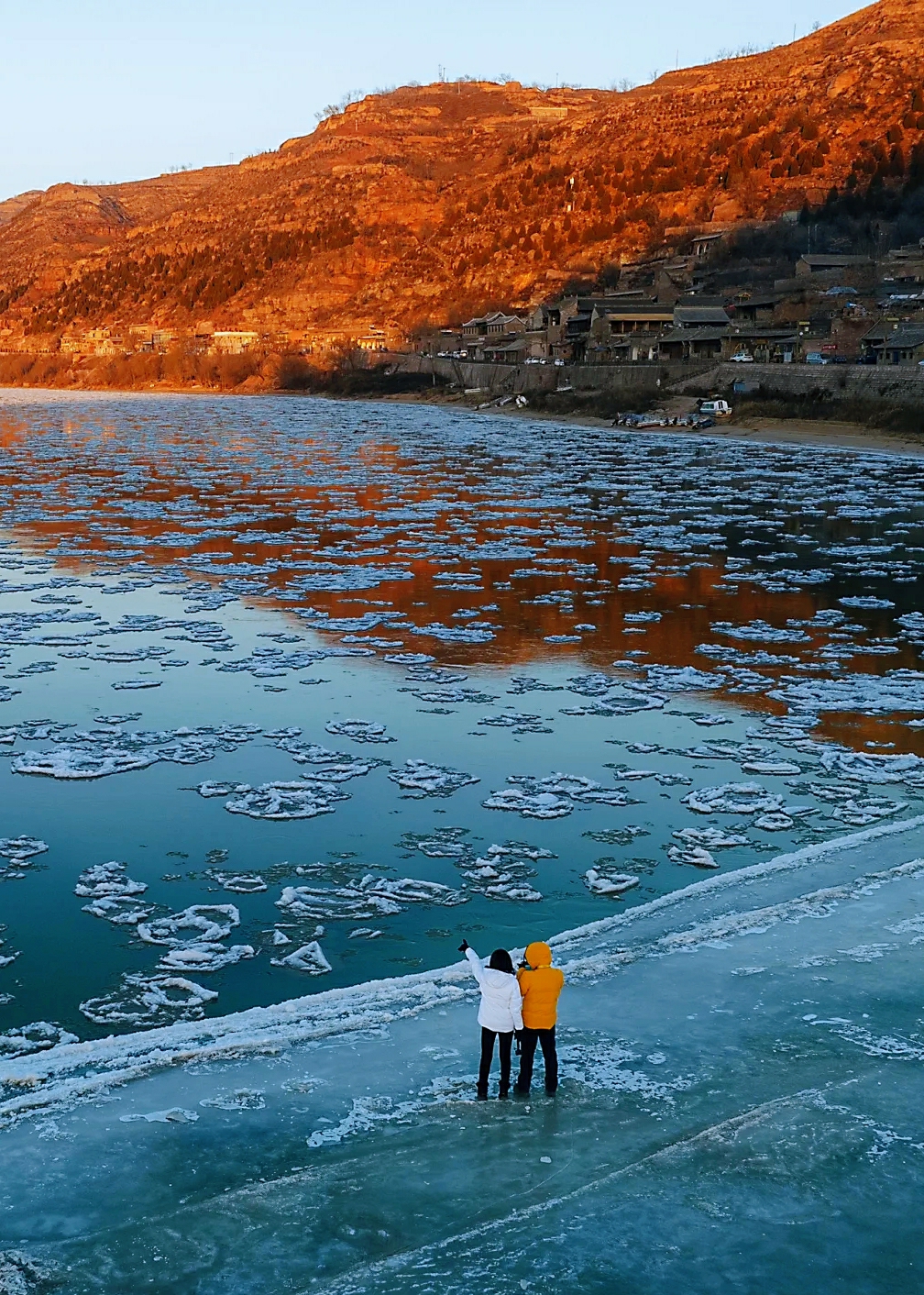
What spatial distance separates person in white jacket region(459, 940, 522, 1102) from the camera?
644 centimetres

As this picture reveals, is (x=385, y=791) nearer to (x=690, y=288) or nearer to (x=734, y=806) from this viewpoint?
(x=734, y=806)

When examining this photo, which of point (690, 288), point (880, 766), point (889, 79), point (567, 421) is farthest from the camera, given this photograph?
point (889, 79)

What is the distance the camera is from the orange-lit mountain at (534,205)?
113 meters

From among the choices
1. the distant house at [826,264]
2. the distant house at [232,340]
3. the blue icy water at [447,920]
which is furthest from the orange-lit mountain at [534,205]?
the blue icy water at [447,920]

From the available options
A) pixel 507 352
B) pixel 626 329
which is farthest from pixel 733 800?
pixel 507 352

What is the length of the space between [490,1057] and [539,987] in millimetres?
472

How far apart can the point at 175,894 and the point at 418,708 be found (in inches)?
207

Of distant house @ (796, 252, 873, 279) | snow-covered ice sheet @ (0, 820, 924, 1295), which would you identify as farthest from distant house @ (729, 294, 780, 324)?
snow-covered ice sheet @ (0, 820, 924, 1295)

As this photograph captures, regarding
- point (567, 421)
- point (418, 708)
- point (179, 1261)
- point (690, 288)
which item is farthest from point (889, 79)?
point (179, 1261)

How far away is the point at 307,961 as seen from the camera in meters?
8.36

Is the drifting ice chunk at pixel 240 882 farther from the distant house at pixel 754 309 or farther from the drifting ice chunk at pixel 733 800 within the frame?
the distant house at pixel 754 309

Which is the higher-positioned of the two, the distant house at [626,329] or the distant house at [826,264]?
the distant house at [826,264]

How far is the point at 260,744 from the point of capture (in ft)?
42.0

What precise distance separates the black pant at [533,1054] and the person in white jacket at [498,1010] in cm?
7
